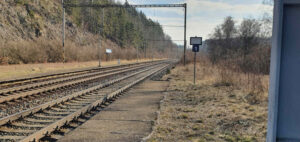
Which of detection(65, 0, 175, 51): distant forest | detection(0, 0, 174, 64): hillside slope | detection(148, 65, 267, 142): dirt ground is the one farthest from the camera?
detection(65, 0, 175, 51): distant forest

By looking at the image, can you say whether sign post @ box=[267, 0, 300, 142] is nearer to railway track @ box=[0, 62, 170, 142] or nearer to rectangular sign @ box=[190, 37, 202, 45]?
railway track @ box=[0, 62, 170, 142]

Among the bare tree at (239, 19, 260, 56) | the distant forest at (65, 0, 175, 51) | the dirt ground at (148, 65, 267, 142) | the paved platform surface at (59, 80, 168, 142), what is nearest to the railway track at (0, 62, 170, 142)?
the paved platform surface at (59, 80, 168, 142)

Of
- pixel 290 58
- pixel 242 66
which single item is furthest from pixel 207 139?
pixel 242 66

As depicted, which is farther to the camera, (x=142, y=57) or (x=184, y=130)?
(x=142, y=57)

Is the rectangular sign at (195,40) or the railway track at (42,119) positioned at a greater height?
the rectangular sign at (195,40)

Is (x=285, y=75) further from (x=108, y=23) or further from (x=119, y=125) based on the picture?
(x=108, y=23)

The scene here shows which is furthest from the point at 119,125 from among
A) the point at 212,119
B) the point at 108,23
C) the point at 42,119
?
the point at 108,23

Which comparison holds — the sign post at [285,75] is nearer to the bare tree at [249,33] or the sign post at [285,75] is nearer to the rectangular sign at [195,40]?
the rectangular sign at [195,40]

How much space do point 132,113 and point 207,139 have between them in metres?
2.75

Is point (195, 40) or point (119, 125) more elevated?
point (195, 40)

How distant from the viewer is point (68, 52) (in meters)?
36.1

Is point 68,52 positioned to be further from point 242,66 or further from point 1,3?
point 242,66

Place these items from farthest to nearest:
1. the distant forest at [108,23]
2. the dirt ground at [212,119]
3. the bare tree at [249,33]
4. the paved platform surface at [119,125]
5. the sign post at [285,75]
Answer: the distant forest at [108,23], the bare tree at [249,33], the dirt ground at [212,119], the paved platform surface at [119,125], the sign post at [285,75]

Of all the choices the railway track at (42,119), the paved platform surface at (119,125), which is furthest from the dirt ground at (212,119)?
the railway track at (42,119)
